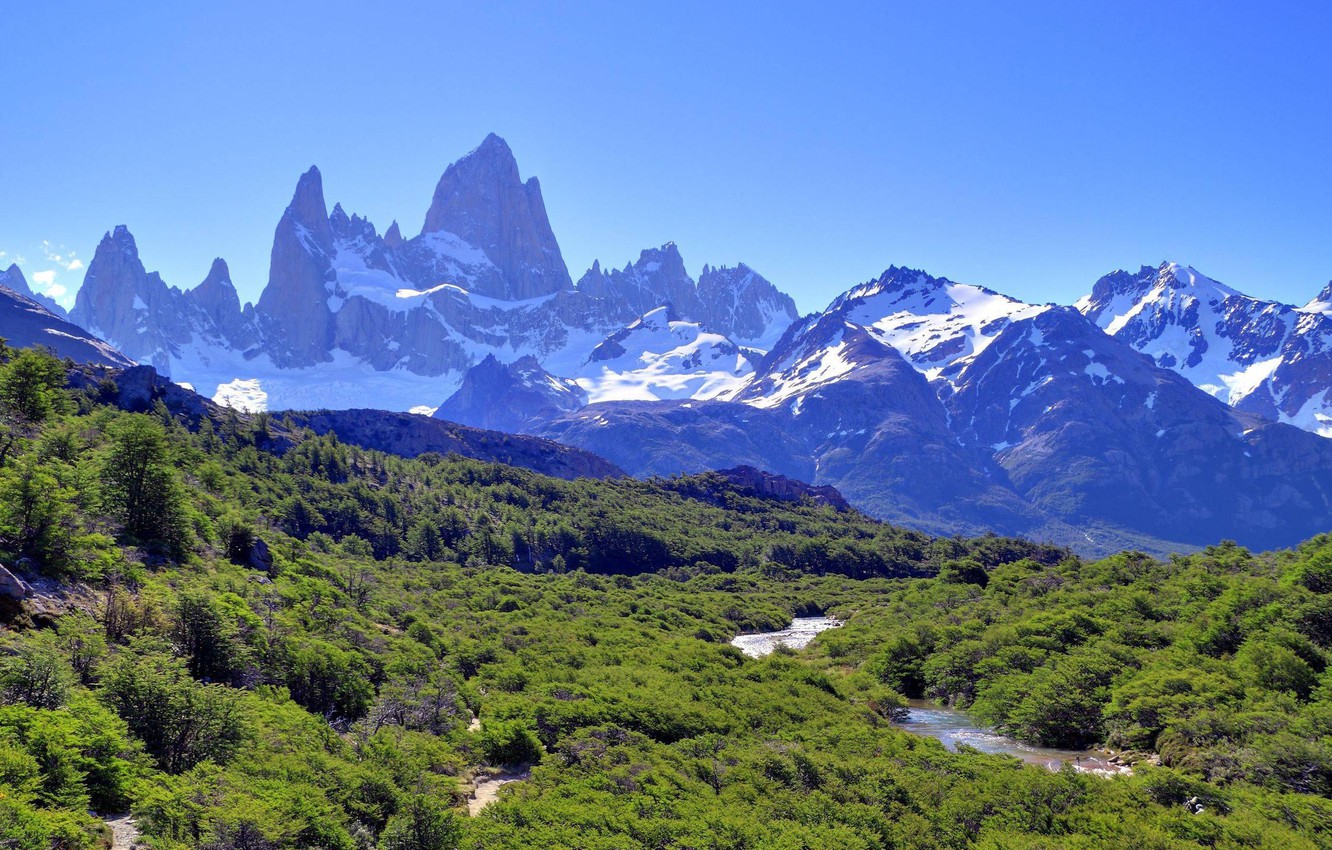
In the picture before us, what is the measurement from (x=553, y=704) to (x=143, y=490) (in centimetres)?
3403

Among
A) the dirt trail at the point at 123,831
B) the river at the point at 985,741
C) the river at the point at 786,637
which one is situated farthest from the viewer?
the river at the point at 786,637

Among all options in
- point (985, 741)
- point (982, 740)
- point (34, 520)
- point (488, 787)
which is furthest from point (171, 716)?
point (982, 740)

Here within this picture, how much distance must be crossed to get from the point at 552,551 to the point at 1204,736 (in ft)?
481

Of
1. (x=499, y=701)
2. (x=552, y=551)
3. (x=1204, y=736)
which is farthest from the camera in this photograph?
(x=552, y=551)

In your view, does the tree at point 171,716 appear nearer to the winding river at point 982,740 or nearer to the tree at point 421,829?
the tree at point 421,829

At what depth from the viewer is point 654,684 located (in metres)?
64.7

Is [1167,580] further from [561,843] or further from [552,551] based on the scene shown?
[552,551]

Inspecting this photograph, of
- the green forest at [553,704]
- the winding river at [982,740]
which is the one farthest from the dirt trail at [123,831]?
the winding river at [982,740]

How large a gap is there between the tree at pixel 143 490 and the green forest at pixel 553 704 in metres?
0.20

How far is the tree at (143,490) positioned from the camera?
60.7m

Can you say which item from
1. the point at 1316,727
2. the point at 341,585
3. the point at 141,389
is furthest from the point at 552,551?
the point at 1316,727

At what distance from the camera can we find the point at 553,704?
180 ft

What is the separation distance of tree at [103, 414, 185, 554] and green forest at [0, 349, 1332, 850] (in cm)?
20

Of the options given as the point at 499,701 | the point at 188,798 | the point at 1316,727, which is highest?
the point at 1316,727
